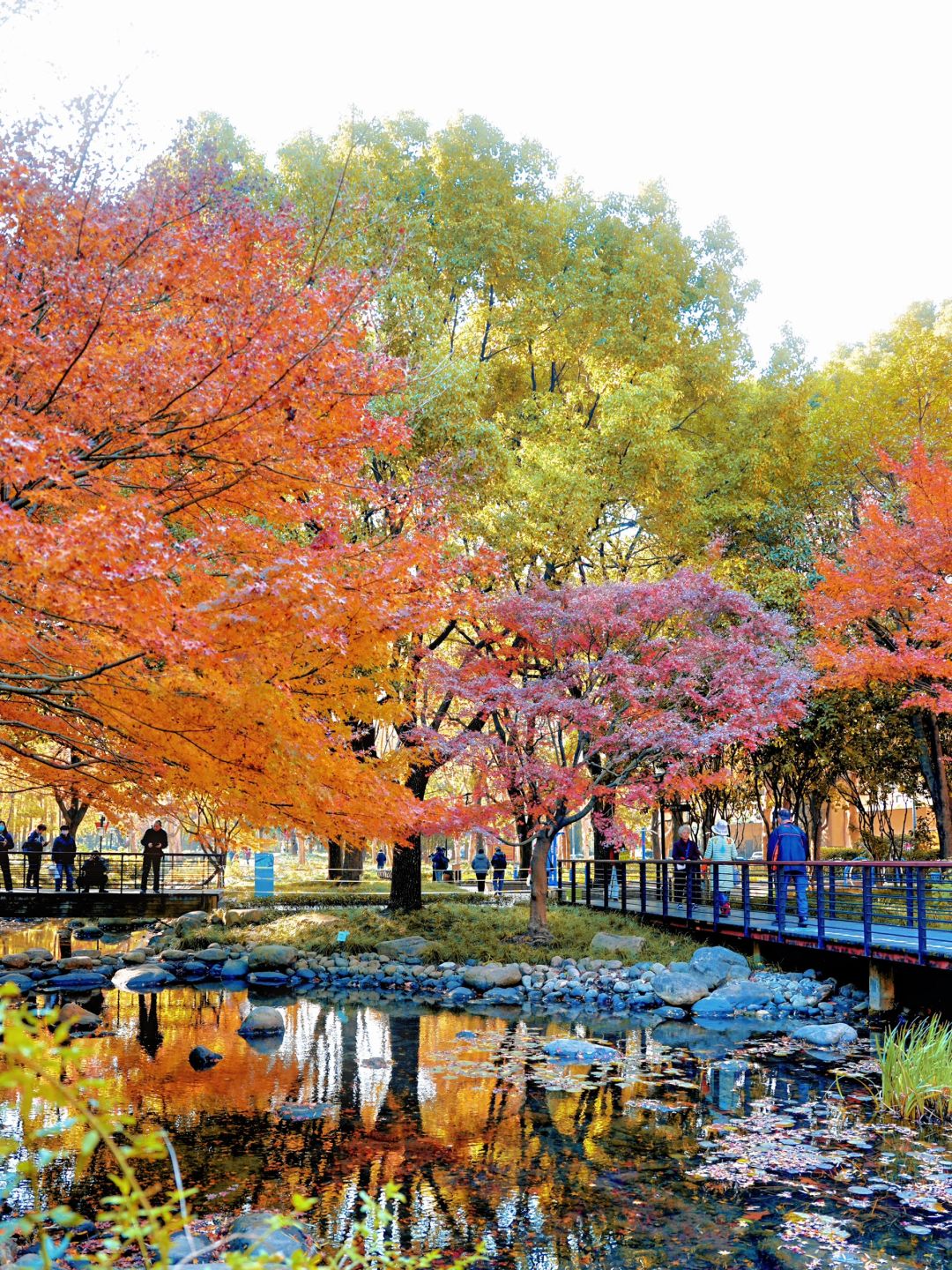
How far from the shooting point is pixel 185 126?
897 cm

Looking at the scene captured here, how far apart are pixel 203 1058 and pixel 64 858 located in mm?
15442

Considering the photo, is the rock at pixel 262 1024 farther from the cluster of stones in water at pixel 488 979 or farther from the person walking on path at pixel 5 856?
the person walking on path at pixel 5 856

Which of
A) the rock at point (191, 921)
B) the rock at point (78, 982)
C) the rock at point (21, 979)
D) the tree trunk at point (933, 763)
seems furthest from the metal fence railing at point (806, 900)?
the rock at point (21, 979)

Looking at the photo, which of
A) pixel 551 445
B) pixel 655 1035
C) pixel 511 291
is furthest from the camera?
pixel 511 291

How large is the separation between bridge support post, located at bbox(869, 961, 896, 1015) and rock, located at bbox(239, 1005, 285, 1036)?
8.52m

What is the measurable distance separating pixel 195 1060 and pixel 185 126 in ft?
33.8

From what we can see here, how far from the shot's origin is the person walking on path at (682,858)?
23.1 metres

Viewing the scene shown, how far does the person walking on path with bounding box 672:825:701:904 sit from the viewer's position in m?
23.1

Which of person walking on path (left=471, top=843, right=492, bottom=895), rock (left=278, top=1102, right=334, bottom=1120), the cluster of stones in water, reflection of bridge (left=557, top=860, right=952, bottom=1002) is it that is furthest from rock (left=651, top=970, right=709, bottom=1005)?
person walking on path (left=471, top=843, right=492, bottom=895)

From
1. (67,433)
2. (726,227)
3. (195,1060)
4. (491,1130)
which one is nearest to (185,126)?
(67,433)

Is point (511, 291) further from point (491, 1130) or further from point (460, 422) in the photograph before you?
point (491, 1130)

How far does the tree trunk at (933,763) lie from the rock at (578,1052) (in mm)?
11276

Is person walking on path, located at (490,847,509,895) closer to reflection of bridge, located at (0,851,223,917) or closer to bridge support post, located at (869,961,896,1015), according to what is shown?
reflection of bridge, located at (0,851,223,917)

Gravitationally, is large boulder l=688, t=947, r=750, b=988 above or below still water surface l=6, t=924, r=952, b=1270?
above
